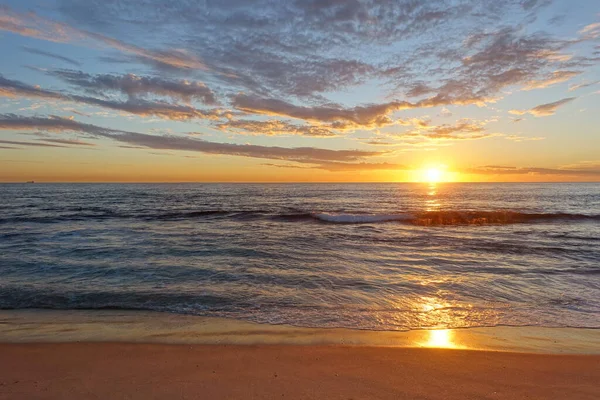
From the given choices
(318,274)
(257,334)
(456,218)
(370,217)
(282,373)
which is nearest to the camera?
(282,373)

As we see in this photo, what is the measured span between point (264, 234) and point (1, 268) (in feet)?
39.5

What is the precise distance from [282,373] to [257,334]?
6.05 feet

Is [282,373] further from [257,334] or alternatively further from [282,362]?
[257,334]

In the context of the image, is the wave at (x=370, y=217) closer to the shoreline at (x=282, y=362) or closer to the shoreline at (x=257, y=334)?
the shoreline at (x=257, y=334)

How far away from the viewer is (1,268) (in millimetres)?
11977

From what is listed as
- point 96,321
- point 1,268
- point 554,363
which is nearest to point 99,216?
point 1,268

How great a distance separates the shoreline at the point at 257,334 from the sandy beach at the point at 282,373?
316 millimetres

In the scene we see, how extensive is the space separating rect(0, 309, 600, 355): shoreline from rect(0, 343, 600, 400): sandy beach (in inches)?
12.5

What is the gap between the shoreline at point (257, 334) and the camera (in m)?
6.17

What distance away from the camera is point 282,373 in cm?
496

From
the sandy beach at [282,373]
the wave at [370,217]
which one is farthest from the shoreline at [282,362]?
the wave at [370,217]

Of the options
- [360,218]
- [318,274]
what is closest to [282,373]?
[318,274]

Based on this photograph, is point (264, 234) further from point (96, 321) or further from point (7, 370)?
point (7, 370)

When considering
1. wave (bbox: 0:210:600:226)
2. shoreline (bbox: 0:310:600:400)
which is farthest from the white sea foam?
shoreline (bbox: 0:310:600:400)
